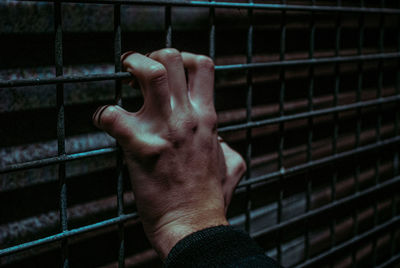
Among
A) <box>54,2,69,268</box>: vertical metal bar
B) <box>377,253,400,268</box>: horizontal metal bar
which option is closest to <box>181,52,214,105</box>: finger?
<box>54,2,69,268</box>: vertical metal bar

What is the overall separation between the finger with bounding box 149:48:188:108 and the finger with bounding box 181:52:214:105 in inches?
2.8

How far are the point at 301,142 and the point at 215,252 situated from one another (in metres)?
1.08

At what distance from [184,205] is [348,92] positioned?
1445mm

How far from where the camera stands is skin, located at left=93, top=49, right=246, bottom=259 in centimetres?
91

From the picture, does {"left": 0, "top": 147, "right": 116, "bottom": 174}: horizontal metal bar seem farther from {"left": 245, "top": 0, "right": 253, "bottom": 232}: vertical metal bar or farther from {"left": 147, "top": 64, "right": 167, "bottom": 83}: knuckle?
{"left": 245, "top": 0, "right": 253, "bottom": 232}: vertical metal bar

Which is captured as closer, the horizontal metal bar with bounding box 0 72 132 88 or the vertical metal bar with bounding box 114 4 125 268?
the horizontal metal bar with bounding box 0 72 132 88

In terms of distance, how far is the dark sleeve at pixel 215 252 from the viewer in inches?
34.9

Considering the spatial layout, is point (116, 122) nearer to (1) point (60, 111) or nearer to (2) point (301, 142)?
(1) point (60, 111)

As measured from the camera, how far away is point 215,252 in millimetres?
905

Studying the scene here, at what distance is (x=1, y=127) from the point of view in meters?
0.99

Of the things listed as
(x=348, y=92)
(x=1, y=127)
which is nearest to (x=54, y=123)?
(x=1, y=127)

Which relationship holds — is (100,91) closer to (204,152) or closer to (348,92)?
(204,152)

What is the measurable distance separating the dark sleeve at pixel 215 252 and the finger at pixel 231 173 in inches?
8.8

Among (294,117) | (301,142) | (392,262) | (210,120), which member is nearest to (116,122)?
(210,120)
